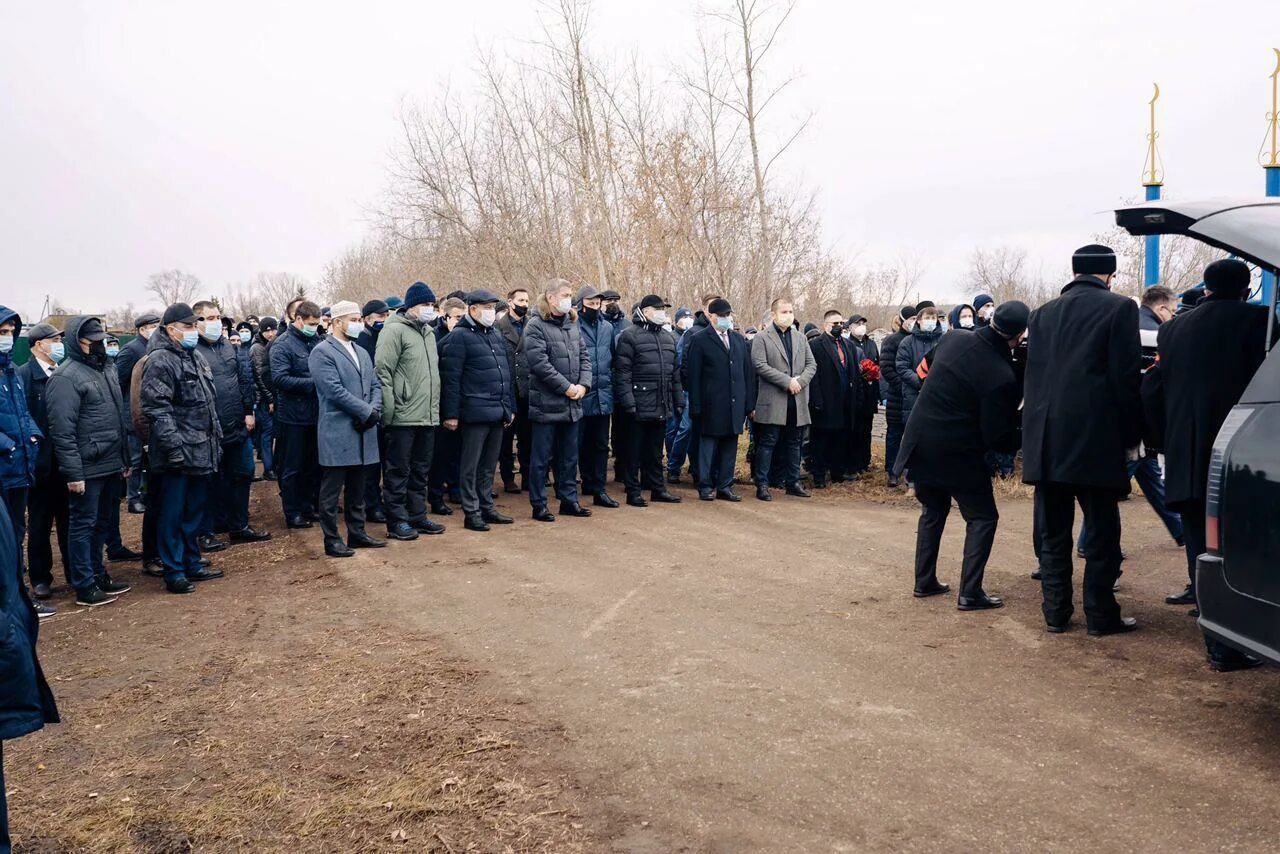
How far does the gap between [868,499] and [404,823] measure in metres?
9.11

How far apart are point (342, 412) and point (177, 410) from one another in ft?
4.44

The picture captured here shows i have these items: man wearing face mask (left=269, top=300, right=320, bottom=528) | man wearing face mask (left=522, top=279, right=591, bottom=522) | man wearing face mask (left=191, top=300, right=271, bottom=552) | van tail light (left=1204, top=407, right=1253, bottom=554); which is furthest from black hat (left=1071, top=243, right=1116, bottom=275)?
man wearing face mask (left=191, top=300, right=271, bottom=552)

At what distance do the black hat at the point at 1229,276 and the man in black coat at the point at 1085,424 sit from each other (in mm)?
479

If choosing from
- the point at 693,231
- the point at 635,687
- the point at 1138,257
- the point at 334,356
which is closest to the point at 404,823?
the point at 635,687

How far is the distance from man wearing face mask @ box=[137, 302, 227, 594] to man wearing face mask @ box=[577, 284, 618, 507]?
438cm

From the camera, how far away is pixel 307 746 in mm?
5039

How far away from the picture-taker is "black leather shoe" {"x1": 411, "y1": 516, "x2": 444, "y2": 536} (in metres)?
10.1

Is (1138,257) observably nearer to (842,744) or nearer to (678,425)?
(678,425)

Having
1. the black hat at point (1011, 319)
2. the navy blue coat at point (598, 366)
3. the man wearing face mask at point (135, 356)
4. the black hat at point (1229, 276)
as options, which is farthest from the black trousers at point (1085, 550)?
the man wearing face mask at point (135, 356)

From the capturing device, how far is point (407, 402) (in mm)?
9898

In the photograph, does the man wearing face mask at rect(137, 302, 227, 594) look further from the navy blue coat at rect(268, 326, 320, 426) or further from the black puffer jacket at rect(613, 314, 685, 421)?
the black puffer jacket at rect(613, 314, 685, 421)

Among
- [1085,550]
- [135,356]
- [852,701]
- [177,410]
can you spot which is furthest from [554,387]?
[852,701]

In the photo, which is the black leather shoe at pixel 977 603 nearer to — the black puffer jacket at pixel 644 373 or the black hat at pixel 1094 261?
the black hat at pixel 1094 261

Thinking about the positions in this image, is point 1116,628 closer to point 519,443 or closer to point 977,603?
point 977,603
